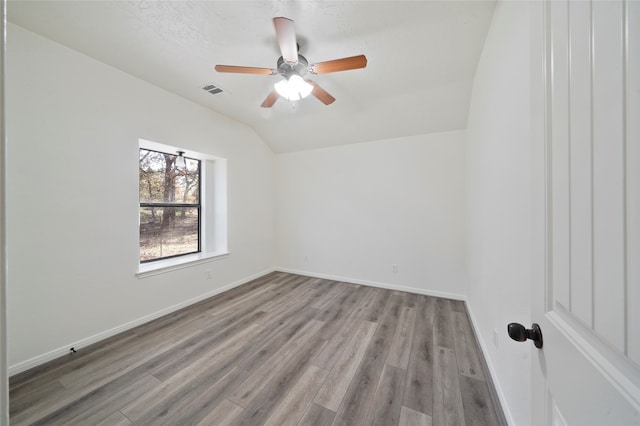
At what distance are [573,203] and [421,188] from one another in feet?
10.0

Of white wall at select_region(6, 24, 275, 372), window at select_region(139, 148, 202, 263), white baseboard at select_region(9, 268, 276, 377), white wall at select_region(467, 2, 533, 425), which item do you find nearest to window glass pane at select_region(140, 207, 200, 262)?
window at select_region(139, 148, 202, 263)

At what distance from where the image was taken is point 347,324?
2.49 metres

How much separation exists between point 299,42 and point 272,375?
109 inches

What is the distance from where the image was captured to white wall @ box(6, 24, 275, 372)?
1.77m

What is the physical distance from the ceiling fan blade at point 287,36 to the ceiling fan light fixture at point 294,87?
169 mm

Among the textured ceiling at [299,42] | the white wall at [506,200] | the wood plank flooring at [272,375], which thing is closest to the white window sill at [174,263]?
the wood plank flooring at [272,375]

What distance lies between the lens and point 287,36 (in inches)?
60.4

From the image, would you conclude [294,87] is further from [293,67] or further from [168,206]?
[168,206]

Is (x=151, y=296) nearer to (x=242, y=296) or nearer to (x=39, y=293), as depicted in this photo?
(x=39, y=293)

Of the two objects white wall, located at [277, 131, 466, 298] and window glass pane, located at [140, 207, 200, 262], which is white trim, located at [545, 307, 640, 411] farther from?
window glass pane, located at [140, 207, 200, 262]

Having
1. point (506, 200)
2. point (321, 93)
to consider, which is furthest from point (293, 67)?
point (506, 200)

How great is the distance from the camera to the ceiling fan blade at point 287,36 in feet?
4.63

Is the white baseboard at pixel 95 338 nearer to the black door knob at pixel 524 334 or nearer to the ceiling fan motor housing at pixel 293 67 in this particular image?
the ceiling fan motor housing at pixel 293 67

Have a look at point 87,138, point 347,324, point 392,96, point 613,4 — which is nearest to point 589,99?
point 613,4
